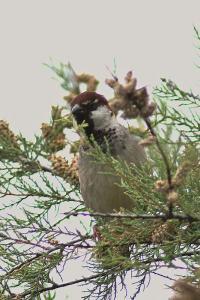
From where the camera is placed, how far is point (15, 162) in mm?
2297

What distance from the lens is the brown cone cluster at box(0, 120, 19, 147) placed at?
88.2 inches

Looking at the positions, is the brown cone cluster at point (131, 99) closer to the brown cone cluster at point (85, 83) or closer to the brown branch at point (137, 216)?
the brown branch at point (137, 216)

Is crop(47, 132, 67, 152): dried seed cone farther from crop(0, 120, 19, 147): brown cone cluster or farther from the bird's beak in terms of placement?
the bird's beak

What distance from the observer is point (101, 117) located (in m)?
2.87

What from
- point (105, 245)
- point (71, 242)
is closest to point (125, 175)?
point (105, 245)

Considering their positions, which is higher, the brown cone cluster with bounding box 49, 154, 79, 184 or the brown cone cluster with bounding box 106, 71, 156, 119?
the brown cone cluster with bounding box 49, 154, 79, 184

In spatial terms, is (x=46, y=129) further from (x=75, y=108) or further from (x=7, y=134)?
(x=75, y=108)

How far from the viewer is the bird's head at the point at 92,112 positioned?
2.82 metres

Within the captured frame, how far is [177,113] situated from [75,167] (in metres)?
1.11

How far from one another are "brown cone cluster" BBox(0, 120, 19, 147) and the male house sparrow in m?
0.43

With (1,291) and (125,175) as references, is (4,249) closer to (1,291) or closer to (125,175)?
(1,291)

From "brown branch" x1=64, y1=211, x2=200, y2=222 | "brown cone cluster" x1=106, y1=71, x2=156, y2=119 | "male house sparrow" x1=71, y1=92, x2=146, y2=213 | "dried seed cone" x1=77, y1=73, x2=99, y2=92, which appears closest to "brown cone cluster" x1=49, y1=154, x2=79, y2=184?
"male house sparrow" x1=71, y1=92, x2=146, y2=213

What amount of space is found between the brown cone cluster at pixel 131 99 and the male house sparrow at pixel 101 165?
168 cm

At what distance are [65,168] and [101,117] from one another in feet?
1.15
